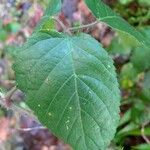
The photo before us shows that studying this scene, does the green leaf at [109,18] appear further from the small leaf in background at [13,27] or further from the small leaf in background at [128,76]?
the small leaf in background at [13,27]

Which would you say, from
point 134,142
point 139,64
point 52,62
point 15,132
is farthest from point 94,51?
point 15,132

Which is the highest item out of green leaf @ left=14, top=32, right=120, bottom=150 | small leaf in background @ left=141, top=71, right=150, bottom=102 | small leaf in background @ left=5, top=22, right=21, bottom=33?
green leaf @ left=14, top=32, right=120, bottom=150

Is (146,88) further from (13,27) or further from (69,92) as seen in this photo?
(69,92)

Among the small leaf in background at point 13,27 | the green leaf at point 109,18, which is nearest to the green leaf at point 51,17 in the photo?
the green leaf at point 109,18

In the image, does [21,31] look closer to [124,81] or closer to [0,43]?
[0,43]

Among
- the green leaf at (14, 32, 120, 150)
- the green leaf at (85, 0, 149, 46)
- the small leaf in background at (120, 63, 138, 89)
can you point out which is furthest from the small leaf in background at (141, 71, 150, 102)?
the green leaf at (14, 32, 120, 150)

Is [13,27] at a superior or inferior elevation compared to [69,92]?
inferior

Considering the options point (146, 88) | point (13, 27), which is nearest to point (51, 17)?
point (146, 88)

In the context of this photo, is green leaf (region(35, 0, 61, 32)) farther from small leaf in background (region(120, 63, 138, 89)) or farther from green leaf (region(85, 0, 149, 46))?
small leaf in background (region(120, 63, 138, 89))

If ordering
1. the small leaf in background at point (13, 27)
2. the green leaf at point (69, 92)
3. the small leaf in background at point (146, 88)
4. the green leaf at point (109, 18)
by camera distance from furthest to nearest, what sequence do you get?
the small leaf in background at point (13, 27) → the small leaf in background at point (146, 88) → the green leaf at point (109, 18) → the green leaf at point (69, 92)
